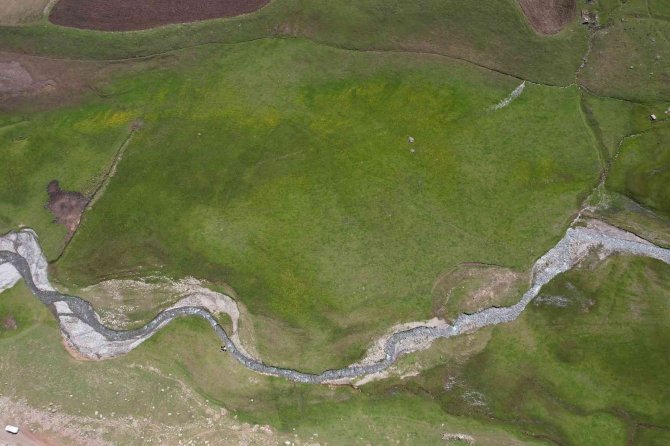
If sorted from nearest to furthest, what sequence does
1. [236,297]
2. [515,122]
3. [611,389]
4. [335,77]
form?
[611,389] < [236,297] < [515,122] < [335,77]

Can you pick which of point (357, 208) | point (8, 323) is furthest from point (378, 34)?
point (8, 323)

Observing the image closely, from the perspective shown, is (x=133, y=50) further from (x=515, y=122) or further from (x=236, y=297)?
(x=515, y=122)

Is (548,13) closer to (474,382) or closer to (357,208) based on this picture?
(357,208)

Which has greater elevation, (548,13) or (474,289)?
(548,13)

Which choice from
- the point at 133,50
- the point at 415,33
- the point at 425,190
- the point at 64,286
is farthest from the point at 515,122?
the point at 64,286

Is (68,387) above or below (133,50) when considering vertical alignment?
below

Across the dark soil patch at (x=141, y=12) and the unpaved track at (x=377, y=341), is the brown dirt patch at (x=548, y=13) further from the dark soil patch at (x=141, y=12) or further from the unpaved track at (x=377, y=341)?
the dark soil patch at (x=141, y=12)
